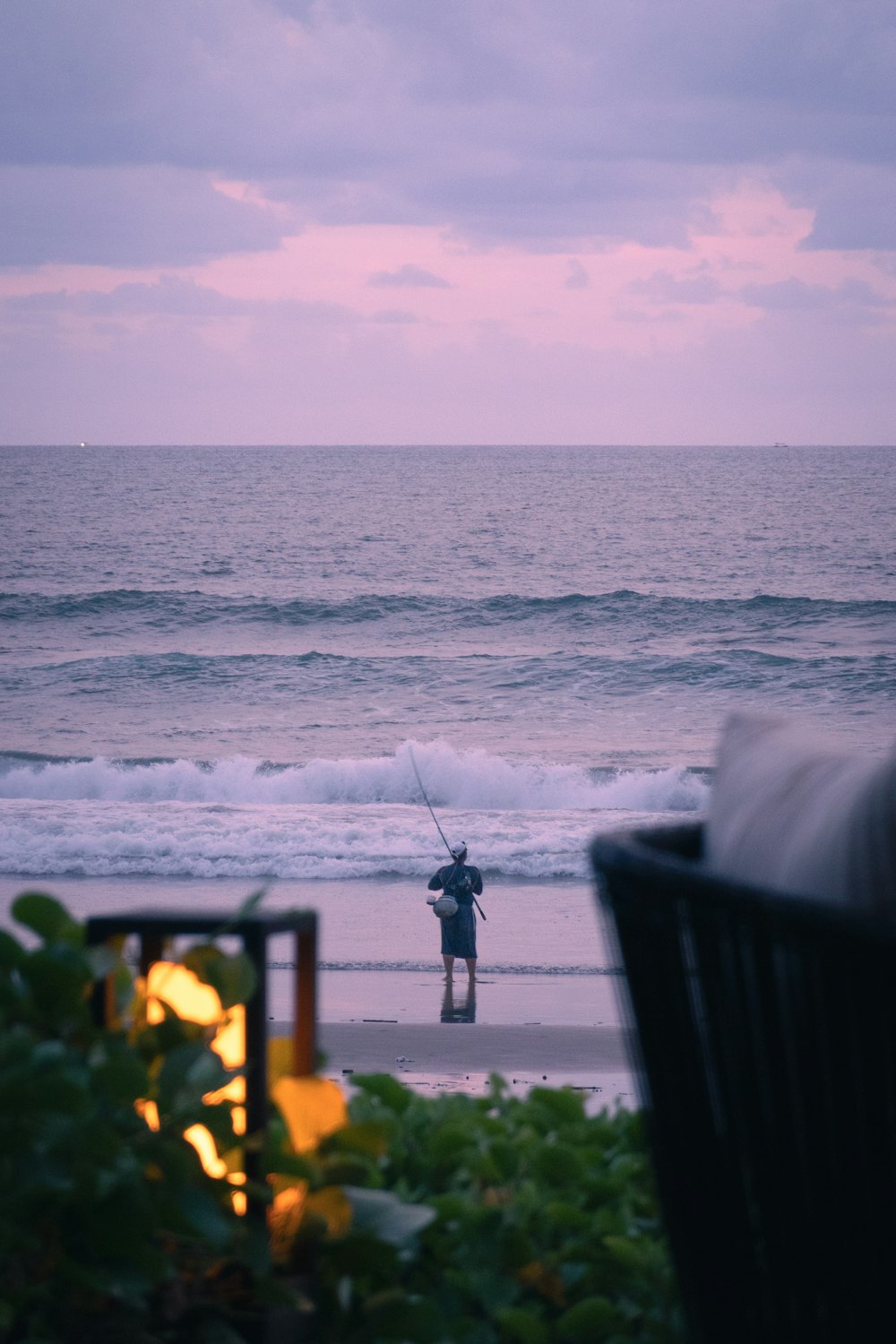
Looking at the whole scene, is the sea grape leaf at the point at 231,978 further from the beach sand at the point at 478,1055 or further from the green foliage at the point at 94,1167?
the beach sand at the point at 478,1055

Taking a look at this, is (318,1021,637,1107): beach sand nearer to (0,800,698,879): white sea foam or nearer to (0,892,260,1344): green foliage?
(0,800,698,879): white sea foam

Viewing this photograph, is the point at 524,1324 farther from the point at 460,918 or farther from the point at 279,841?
the point at 279,841

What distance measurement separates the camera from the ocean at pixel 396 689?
445 inches

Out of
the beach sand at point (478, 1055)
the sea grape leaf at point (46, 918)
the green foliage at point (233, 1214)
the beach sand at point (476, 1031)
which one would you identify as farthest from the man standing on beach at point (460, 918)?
the sea grape leaf at point (46, 918)

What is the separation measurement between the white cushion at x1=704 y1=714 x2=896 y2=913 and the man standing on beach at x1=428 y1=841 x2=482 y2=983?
6470mm

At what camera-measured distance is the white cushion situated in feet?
3.49

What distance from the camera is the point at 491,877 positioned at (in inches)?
449

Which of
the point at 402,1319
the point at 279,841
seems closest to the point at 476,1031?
the point at 279,841

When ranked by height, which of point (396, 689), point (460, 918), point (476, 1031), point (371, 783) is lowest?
point (371, 783)

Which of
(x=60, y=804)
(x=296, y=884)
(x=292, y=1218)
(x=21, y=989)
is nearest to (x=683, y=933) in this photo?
(x=292, y=1218)

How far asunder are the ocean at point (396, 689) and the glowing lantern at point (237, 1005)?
0.13 meters

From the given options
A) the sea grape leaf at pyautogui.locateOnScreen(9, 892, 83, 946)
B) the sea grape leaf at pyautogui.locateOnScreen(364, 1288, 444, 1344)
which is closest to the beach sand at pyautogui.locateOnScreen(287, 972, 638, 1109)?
the sea grape leaf at pyautogui.locateOnScreen(364, 1288, 444, 1344)

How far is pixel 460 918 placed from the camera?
306 inches

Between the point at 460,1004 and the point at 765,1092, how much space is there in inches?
270
